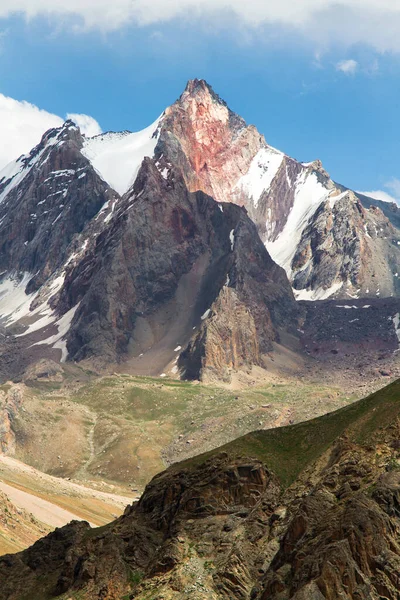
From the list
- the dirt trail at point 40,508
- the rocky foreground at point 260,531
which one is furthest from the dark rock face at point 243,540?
the dirt trail at point 40,508

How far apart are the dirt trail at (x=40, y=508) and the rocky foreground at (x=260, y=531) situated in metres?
64.7

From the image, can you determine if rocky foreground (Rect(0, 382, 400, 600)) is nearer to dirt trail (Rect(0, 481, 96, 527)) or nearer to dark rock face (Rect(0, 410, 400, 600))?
dark rock face (Rect(0, 410, 400, 600))

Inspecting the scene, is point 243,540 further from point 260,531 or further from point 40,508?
point 40,508

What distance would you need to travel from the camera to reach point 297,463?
9562cm

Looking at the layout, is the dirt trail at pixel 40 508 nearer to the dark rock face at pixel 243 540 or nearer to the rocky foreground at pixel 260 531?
the rocky foreground at pixel 260 531

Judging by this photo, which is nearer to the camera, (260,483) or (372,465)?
(372,465)

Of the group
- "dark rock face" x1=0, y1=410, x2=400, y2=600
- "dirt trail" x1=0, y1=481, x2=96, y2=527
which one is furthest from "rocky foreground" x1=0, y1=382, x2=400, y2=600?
"dirt trail" x1=0, y1=481, x2=96, y2=527

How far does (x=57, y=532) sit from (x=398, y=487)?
146ft

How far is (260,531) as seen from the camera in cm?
8100

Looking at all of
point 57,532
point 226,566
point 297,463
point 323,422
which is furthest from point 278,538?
point 57,532

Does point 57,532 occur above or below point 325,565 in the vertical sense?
below

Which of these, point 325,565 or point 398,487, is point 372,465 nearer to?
point 398,487

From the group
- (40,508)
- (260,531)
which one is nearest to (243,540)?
(260,531)

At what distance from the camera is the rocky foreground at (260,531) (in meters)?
68.3
